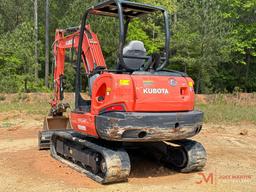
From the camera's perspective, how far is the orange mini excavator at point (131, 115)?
574cm

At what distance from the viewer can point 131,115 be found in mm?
5684

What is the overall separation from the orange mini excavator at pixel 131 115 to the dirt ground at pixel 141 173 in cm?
25

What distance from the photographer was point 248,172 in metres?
6.73

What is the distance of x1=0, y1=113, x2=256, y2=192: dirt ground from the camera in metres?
5.70

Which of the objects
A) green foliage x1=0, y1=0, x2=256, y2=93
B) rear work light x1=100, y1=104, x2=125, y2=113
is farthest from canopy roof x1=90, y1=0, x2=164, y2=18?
green foliage x1=0, y1=0, x2=256, y2=93

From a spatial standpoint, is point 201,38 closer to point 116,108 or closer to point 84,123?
point 84,123

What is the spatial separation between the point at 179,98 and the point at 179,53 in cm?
1955

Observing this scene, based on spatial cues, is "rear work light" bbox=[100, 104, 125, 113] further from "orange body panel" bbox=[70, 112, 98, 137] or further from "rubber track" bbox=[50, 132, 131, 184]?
"rubber track" bbox=[50, 132, 131, 184]

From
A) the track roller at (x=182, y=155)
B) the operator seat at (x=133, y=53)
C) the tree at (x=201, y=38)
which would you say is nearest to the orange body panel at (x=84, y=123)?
the operator seat at (x=133, y=53)

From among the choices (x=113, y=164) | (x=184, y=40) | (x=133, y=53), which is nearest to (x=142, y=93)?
(x=133, y=53)

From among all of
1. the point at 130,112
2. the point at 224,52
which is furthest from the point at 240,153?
the point at 224,52

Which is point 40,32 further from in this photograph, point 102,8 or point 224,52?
point 102,8

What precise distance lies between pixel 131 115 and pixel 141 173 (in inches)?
58.3

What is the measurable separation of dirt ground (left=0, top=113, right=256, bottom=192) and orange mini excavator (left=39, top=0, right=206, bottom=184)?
25 cm
